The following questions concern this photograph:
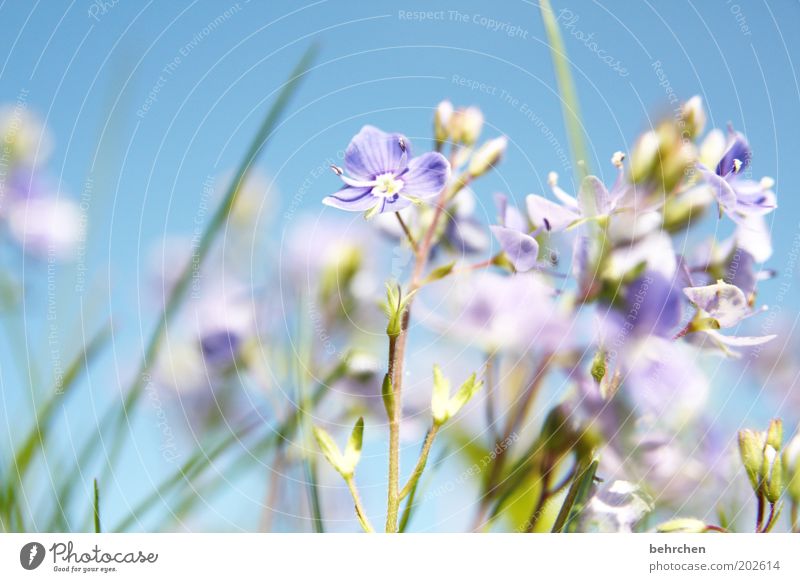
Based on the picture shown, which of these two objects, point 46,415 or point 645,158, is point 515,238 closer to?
point 645,158

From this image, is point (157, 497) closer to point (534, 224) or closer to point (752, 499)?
point (534, 224)

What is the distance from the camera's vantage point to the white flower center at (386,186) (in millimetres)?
577

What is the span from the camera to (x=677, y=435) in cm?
65

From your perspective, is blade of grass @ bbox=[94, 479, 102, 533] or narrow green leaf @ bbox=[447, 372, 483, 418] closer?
narrow green leaf @ bbox=[447, 372, 483, 418]

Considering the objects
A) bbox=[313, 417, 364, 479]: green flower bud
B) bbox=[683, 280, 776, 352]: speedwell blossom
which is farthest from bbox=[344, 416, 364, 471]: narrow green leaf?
bbox=[683, 280, 776, 352]: speedwell blossom

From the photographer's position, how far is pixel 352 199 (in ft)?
1.92

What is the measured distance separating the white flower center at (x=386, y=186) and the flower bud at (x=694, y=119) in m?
0.23

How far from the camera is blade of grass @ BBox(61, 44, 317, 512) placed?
68 centimetres

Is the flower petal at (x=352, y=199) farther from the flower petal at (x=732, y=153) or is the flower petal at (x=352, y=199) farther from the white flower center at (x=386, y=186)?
the flower petal at (x=732, y=153)
